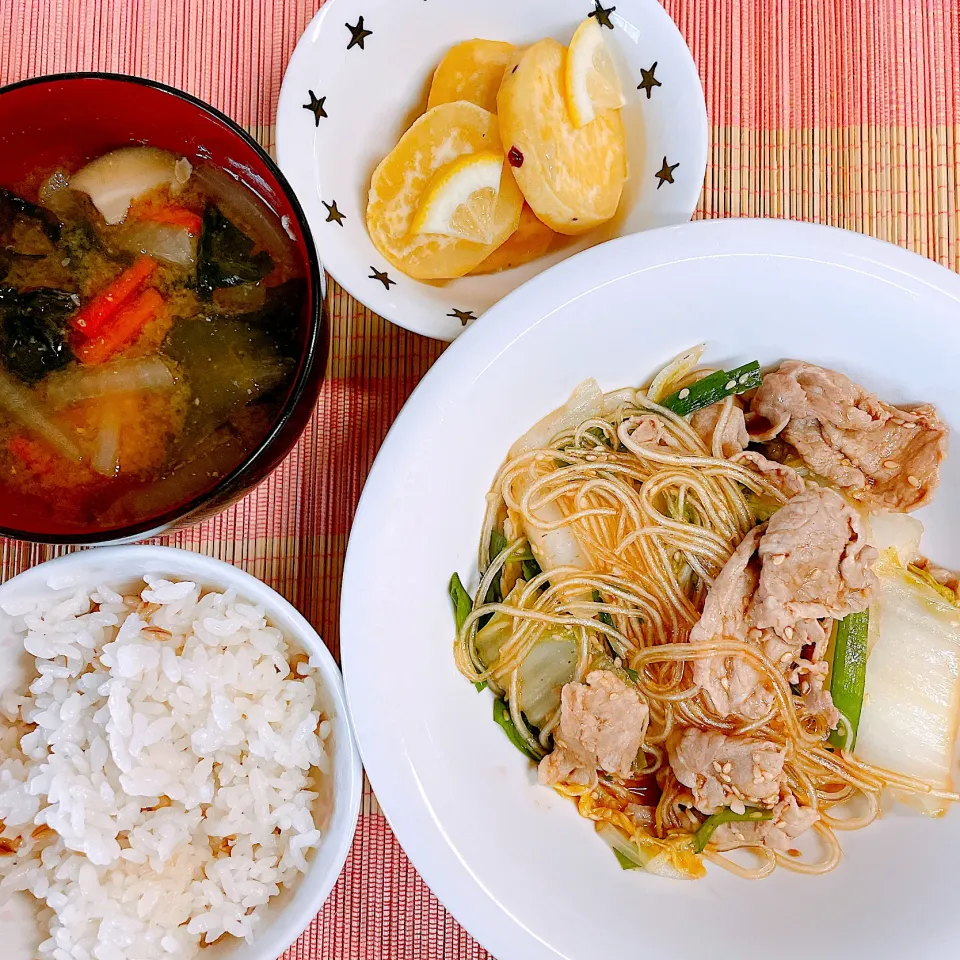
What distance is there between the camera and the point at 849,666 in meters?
1.44

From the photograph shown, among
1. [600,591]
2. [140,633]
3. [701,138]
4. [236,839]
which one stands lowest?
[236,839]

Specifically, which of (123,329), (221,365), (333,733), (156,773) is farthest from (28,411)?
(333,733)

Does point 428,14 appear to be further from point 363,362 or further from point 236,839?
point 236,839

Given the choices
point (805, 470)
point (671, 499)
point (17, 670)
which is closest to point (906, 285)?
point (805, 470)

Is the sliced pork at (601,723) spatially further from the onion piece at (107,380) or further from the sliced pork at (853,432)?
the onion piece at (107,380)

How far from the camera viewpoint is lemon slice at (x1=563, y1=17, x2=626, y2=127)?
4.95 feet

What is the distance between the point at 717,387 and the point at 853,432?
0.81ft

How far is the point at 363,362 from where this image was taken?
5.91ft

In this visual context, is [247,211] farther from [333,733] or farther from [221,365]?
[333,733]

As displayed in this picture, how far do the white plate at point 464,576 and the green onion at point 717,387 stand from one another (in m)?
0.04

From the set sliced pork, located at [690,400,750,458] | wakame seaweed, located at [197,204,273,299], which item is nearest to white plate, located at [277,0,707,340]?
wakame seaweed, located at [197,204,273,299]

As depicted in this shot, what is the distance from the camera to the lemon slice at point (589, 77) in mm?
1510

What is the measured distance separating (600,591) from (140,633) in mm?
849

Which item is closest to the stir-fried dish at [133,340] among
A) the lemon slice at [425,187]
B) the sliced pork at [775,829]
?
the lemon slice at [425,187]
